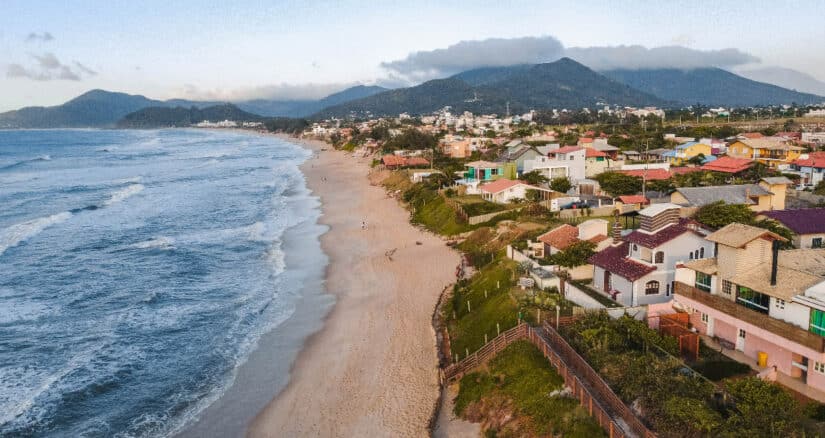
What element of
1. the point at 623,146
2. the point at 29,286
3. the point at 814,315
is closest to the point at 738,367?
the point at 814,315

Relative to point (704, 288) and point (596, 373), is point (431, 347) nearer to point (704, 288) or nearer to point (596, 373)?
point (596, 373)

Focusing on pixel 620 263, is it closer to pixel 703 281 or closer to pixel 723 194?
pixel 703 281

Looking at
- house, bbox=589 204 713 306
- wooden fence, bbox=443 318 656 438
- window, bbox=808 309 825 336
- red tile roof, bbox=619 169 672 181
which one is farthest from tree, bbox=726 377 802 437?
red tile roof, bbox=619 169 672 181

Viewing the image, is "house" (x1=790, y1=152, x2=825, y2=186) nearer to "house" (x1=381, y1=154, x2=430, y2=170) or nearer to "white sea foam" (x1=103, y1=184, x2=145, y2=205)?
"house" (x1=381, y1=154, x2=430, y2=170)

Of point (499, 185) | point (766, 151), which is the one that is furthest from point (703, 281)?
point (766, 151)

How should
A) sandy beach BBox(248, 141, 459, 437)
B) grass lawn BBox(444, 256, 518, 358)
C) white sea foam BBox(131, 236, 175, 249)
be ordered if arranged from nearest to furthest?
1. sandy beach BBox(248, 141, 459, 437)
2. grass lawn BBox(444, 256, 518, 358)
3. white sea foam BBox(131, 236, 175, 249)

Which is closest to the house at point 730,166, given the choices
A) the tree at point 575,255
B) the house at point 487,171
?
the house at point 487,171
